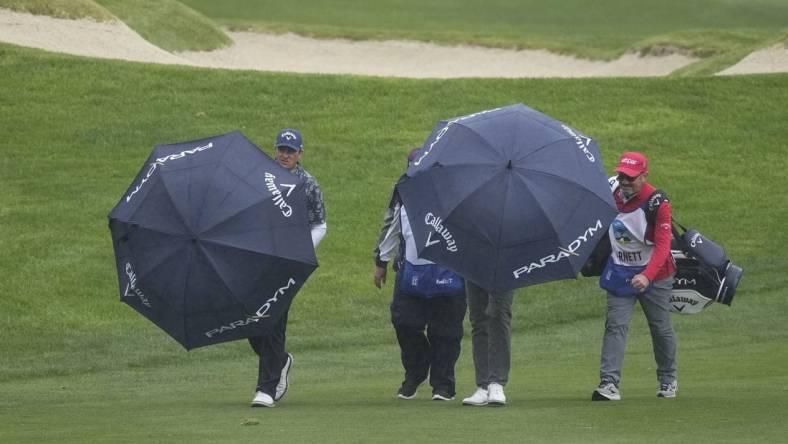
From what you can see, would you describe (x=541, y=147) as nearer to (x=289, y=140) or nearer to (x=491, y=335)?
(x=491, y=335)

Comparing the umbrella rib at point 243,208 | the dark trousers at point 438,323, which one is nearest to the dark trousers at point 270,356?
the dark trousers at point 438,323

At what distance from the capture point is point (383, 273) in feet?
40.3

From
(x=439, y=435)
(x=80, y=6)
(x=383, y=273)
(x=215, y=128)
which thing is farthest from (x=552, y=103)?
(x=439, y=435)

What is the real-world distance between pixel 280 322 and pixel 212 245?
136 cm

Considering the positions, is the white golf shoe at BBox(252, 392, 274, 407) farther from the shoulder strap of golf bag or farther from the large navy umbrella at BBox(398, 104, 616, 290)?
the shoulder strap of golf bag

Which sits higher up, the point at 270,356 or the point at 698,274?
the point at 698,274

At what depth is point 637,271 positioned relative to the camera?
37.7 ft

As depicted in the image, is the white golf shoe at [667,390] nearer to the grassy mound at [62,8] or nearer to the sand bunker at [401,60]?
the sand bunker at [401,60]

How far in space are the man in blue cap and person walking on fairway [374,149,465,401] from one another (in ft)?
2.17

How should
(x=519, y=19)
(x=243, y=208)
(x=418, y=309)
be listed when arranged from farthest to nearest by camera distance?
(x=519, y=19) < (x=418, y=309) < (x=243, y=208)

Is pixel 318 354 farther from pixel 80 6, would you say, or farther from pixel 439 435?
pixel 80 6

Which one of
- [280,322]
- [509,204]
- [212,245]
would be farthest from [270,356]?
[509,204]

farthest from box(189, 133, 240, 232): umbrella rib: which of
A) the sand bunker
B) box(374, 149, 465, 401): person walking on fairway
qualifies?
the sand bunker

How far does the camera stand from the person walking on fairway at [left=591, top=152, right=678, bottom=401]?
444 inches
